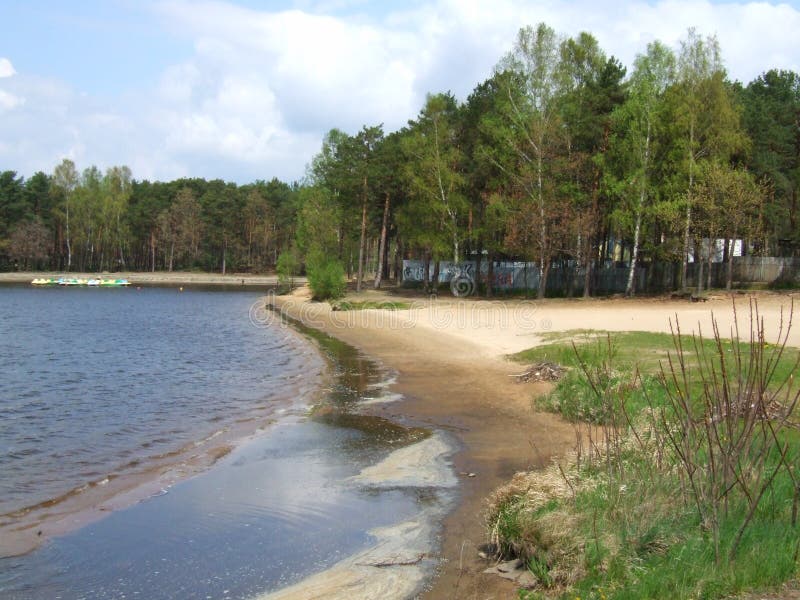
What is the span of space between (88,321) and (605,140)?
33941 mm

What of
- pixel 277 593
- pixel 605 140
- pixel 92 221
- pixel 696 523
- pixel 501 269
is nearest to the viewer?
pixel 696 523

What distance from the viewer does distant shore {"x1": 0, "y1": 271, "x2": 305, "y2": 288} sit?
10056cm

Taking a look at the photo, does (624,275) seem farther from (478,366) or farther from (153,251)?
(153,251)

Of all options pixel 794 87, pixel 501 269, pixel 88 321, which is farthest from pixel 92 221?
pixel 794 87

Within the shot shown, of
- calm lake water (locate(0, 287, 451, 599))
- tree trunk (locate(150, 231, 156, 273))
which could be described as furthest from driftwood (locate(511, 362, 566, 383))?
tree trunk (locate(150, 231, 156, 273))

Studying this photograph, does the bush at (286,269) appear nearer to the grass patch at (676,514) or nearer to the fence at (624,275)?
the fence at (624,275)

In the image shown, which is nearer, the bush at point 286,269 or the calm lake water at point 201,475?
the calm lake water at point 201,475

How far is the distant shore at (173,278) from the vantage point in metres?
101

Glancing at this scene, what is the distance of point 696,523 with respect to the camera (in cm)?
638

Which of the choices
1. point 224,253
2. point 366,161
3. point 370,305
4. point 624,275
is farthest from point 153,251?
point 624,275

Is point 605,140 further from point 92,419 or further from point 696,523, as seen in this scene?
point 696,523

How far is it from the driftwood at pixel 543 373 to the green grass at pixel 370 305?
78.1 feet

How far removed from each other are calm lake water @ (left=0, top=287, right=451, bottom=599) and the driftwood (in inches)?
154

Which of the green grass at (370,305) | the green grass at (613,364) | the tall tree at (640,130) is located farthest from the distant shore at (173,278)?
the green grass at (613,364)
